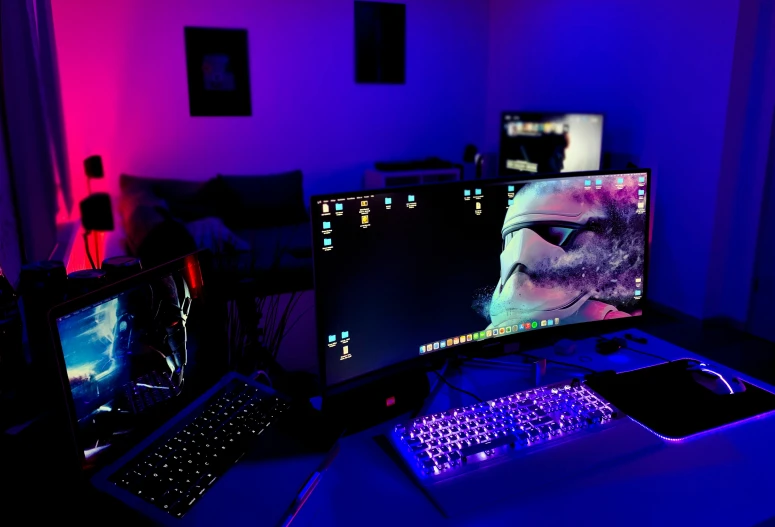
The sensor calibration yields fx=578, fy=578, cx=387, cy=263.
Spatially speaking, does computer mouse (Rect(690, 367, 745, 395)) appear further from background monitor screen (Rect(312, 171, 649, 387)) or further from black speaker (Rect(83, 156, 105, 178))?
black speaker (Rect(83, 156, 105, 178))

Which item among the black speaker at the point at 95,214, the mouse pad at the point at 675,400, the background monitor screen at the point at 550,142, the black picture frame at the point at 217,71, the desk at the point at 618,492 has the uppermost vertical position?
the black picture frame at the point at 217,71

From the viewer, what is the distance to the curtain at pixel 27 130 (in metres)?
2.25

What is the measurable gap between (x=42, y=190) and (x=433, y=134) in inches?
158

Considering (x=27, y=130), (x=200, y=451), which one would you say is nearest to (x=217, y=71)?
(x=27, y=130)

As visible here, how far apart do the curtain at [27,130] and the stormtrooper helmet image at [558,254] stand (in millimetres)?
1998

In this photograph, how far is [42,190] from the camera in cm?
263

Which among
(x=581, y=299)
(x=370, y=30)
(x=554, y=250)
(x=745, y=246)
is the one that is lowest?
(x=745, y=246)

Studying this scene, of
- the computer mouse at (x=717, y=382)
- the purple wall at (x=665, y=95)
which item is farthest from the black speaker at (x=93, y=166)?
the computer mouse at (x=717, y=382)

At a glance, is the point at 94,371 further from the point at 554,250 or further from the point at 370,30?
the point at 370,30

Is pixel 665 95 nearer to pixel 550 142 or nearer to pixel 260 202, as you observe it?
pixel 550 142

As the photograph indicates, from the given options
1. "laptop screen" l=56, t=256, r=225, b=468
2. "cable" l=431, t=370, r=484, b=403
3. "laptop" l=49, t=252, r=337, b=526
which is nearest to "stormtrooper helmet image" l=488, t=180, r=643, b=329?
"cable" l=431, t=370, r=484, b=403

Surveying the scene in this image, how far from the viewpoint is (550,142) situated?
4.65 metres

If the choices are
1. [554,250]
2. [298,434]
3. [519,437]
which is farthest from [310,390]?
[554,250]

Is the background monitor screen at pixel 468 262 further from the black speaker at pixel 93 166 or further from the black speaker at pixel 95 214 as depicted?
the black speaker at pixel 93 166
